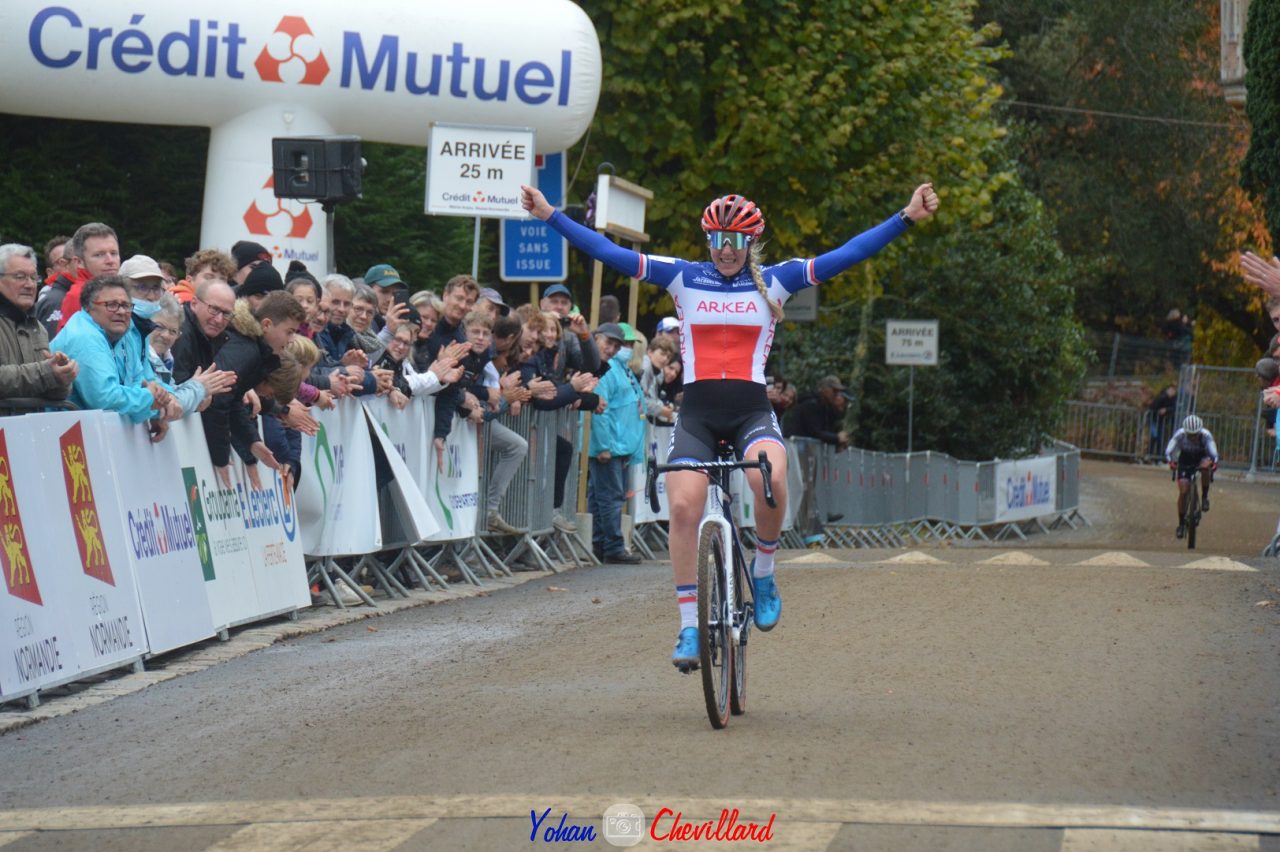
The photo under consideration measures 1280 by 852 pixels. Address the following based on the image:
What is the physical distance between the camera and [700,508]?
8820 mm

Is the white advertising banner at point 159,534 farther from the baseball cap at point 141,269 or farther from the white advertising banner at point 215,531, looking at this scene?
the baseball cap at point 141,269

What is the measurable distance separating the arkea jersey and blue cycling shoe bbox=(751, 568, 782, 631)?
2.93ft

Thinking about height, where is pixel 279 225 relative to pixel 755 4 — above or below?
below

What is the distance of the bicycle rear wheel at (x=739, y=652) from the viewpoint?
858cm

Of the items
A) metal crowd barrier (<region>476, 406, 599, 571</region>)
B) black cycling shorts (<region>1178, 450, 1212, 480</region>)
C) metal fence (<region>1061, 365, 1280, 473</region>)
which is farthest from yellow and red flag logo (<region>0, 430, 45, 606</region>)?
metal fence (<region>1061, 365, 1280, 473</region>)

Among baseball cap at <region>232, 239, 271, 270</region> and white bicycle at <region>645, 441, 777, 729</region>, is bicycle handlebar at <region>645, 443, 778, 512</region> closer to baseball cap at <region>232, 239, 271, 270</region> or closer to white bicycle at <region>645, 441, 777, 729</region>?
white bicycle at <region>645, 441, 777, 729</region>

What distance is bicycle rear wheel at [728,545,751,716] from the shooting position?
858 centimetres

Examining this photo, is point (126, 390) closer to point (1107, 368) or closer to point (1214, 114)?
point (1214, 114)

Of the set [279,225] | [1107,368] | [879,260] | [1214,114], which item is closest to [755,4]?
[879,260]

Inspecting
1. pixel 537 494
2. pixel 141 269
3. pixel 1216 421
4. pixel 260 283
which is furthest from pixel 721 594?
pixel 1216 421

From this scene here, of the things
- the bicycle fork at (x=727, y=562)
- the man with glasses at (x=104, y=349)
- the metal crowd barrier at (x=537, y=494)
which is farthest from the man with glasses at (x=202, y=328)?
the metal crowd barrier at (x=537, y=494)

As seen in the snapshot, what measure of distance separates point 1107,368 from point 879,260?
95.8 ft

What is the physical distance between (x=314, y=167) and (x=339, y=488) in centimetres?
283

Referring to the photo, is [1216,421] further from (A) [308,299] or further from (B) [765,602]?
(B) [765,602]
